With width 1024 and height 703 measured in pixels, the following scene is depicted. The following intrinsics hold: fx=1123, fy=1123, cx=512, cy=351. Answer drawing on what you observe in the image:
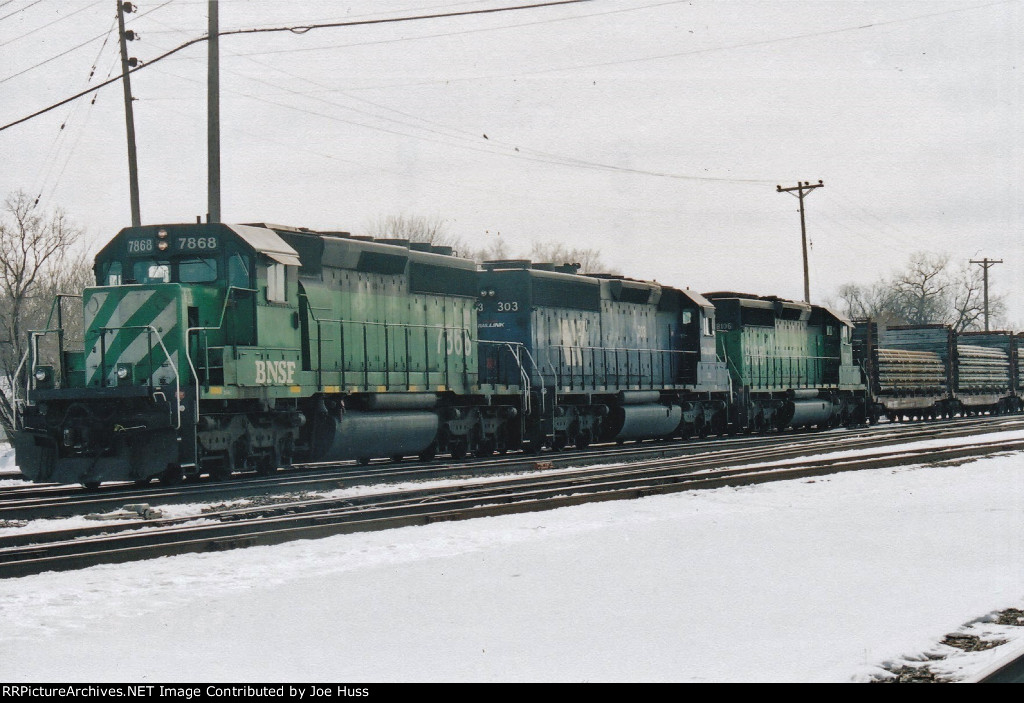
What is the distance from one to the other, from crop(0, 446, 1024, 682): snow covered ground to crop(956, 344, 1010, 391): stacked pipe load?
Answer: 3127cm

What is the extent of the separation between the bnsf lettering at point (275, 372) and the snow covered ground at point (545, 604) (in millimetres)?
5572

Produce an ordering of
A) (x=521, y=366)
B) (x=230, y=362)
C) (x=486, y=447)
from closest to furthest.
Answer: (x=230, y=362) < (x=486, y=447) < (x=521, y=366)

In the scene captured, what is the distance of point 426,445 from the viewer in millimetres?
18016

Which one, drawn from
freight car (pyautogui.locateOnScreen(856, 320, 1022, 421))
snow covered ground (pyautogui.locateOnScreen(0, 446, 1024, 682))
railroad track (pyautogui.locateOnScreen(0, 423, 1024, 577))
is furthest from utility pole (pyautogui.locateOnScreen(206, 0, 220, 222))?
freight car (pyautogui.locateOnScreen(856, 320, 1022, 421))

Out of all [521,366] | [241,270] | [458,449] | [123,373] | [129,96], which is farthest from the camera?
[129,96]

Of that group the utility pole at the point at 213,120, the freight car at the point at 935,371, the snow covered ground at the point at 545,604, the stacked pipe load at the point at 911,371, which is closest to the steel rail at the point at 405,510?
the snow covered ground at the point at 545,604

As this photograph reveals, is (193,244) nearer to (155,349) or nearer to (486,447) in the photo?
(155,349)

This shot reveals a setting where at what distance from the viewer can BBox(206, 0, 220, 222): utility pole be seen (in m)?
19.5

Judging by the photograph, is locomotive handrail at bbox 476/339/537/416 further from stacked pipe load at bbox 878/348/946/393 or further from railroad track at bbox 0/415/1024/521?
stacked pipe load at bbox 878/348/946/393

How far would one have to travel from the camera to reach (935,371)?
37.6 metres

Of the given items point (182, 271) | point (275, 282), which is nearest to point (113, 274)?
point (182, 271)

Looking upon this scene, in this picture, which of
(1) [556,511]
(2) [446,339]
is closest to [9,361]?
(2) [446,339]

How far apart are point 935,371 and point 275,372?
2849 cm
